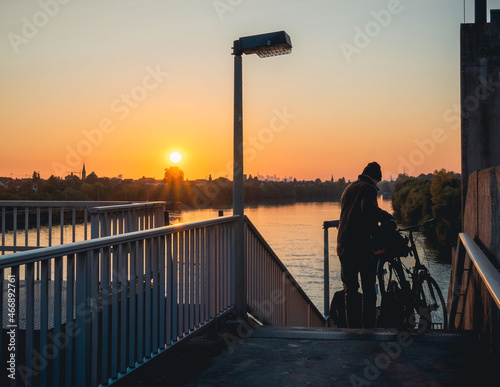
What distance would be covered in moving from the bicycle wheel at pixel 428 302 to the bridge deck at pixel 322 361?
1.08 metres

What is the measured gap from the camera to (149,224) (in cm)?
729

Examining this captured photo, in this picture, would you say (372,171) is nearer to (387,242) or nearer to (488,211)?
(387,242)

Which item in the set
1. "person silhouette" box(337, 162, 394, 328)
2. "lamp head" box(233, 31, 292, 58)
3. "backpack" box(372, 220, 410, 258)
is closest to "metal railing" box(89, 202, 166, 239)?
"lamp head" box(233, 31, 292, 58)

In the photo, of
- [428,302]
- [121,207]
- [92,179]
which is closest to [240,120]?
[121,207]

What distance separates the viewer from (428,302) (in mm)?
5977

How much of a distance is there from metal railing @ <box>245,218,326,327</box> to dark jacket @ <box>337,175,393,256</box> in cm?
101

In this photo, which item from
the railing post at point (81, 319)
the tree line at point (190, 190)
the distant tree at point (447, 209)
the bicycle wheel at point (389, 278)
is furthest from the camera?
the distant tree at point (447, 209)

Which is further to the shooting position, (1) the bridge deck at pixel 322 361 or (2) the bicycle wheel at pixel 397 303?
(2) the bicycle wheel at pixel 397 303

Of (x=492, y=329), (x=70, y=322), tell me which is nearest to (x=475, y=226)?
(x=492, y=329)

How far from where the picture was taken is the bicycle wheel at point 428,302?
5852 millimetres

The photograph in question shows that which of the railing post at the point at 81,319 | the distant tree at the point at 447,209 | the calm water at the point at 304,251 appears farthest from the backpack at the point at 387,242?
the distant tree at the point at 447,209
